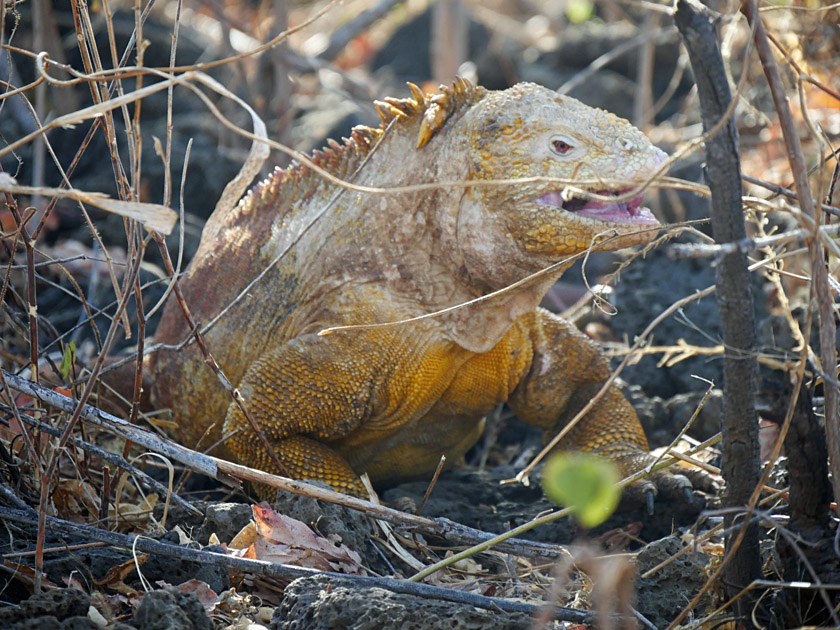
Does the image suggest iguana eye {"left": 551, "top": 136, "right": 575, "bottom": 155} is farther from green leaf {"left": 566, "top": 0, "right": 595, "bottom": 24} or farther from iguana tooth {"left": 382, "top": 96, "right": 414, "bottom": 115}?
green leaf {"left": 566, "top": 0, "right": 595, "bottom": 24}

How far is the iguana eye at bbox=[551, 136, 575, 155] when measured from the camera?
3352 mm

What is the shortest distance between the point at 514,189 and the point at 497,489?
147 cm

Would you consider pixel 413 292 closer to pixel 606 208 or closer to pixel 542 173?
pixel 542 173

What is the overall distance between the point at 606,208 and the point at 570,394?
122 cm

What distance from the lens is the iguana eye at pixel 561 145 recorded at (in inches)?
132

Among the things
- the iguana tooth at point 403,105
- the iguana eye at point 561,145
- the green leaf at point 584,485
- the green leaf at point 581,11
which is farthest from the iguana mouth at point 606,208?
the green leaf at point 581,11

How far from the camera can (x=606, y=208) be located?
329cm

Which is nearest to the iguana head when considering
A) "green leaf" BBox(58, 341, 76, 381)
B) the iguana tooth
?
the iguana tooth

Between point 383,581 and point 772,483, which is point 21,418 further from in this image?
point 772,483

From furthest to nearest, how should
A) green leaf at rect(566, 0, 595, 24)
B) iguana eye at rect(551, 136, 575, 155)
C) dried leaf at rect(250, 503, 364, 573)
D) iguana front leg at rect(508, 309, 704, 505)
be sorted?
1. green leaf at rect(566, 0, 595, 24)
2. iguana front leg at rect(508, 309, 704, 505)
3. iguana eye at rect(551, 136, 575, 155)
4. dried leaf at rect(250, 503, 364, 573)

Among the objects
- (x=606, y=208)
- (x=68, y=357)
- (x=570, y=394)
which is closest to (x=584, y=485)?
(x=606, y=208)

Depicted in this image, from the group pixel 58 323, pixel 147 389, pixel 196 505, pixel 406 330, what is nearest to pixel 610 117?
pixel 406 330

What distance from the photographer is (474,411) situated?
409 centimetres

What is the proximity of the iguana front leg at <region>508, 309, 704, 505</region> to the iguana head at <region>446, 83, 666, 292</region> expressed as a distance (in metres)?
0.73
